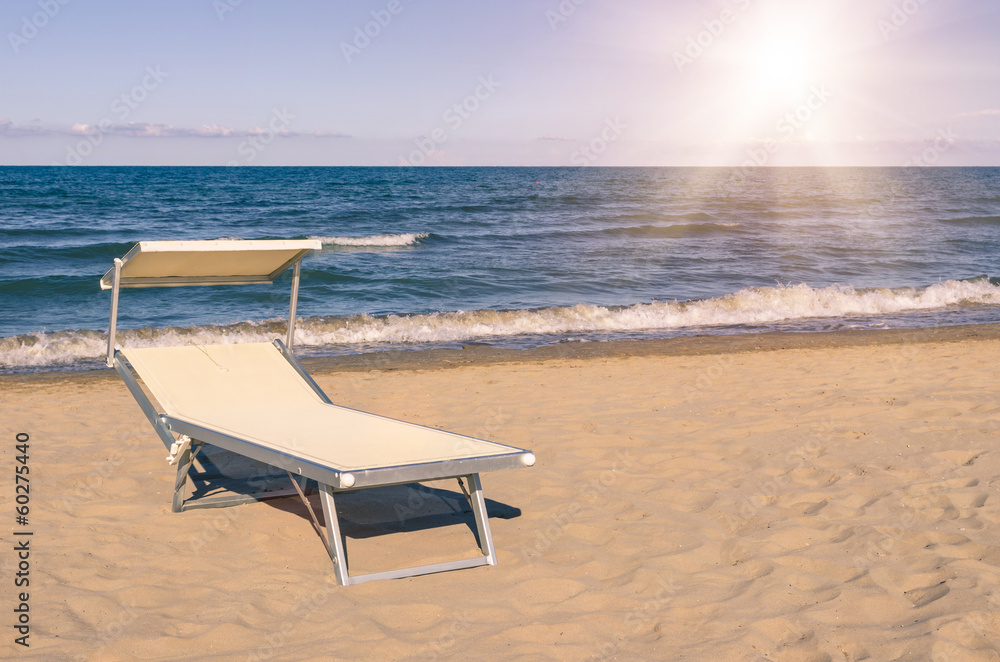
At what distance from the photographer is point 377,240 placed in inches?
853

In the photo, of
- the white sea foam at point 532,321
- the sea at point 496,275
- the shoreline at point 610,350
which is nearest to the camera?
the shoreline at point 610,350

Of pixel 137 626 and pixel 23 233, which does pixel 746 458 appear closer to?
pixel 137 626

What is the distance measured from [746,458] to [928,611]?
77.8 inches

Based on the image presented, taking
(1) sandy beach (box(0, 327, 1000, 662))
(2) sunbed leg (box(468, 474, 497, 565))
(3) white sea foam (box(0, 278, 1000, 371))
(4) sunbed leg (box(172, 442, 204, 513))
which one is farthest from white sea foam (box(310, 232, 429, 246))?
(2) sunbed leg (box(468, 474, 497, 565))

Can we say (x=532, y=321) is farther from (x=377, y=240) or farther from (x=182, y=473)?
(x=377, y=240)

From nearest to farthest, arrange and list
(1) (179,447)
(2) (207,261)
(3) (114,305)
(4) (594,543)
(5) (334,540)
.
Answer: (5) (334,540)
(4) (594,543)
(1) (179,447)
(3) (114,305)
(2) (207,261)

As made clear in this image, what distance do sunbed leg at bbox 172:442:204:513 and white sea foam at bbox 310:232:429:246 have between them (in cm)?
1751

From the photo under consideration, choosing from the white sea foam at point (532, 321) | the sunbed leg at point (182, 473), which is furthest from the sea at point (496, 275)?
the sunbed leg at point (182, 473)

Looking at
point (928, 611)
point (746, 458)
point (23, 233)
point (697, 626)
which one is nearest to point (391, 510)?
point (697, 626)

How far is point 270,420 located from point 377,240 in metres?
17.8

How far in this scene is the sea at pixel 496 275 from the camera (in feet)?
37.1

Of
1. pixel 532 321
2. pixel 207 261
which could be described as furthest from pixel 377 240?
pixel 207 261

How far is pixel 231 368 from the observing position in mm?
5000

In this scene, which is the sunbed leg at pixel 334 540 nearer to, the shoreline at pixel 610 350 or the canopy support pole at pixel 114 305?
the canopy support pole at pixel 114 305
